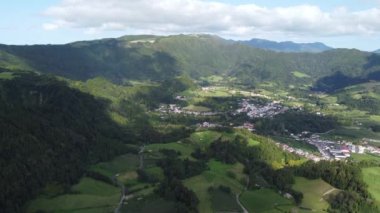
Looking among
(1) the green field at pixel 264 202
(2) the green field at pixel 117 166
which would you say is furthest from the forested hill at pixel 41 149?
(1) the green field at pixel 264 202

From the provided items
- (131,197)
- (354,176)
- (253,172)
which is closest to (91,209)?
(131,197)

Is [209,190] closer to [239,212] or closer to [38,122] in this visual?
[239,212]

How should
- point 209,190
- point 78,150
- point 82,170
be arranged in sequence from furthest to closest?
1. point 78,150
2. point 82,170
3. point 209,190

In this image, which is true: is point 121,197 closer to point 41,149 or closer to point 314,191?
point 41,149

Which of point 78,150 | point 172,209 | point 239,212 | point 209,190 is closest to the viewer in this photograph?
point 172,209

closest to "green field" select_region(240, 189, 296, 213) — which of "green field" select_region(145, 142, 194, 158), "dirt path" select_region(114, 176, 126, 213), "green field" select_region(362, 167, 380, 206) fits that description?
"green field" select_region(362, 167, 380, 206)

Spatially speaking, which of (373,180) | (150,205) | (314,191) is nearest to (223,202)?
(150,205)

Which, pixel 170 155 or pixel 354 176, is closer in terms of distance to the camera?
pixel 354 176

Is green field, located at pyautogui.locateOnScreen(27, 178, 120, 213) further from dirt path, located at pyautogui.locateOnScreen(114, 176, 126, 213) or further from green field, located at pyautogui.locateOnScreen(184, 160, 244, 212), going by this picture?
green field, located at pyautogui.locateOnScreen(184, 160, 244, 212)
